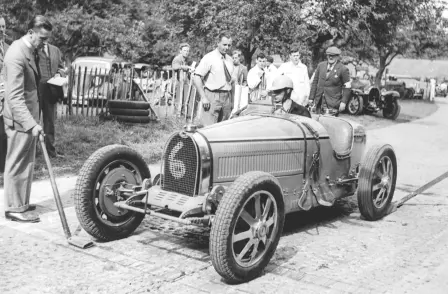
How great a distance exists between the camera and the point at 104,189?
520cm

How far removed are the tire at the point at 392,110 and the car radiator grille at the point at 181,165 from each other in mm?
16449

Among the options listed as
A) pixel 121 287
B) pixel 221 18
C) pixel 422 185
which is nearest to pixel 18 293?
pixel 121 287

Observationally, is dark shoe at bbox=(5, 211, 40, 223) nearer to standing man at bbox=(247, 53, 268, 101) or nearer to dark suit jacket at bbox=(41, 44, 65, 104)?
dark suit jacket at bbox=(41, 44, 65, 104)

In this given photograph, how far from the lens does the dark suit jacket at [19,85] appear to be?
564 cm

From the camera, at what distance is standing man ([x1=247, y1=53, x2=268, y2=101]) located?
1235 centimetres

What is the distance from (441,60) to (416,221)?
4006 inches

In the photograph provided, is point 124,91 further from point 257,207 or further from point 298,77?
point 257,207

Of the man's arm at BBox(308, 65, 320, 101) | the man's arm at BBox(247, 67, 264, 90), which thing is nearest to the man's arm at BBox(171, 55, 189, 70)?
the man's arm at BBox(247, 67, 264, 90)

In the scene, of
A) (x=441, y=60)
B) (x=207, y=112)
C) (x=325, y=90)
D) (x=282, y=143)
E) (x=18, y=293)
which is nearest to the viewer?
(x=18, y=293)

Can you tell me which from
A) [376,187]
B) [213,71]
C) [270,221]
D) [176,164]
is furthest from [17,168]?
[376,187]

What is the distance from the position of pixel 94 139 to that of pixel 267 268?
6158mm

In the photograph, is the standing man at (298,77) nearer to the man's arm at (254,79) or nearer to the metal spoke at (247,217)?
the man's arm at (254,79)

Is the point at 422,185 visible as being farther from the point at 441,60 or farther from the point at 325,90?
the point at 441,60

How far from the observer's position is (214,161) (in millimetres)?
5062
